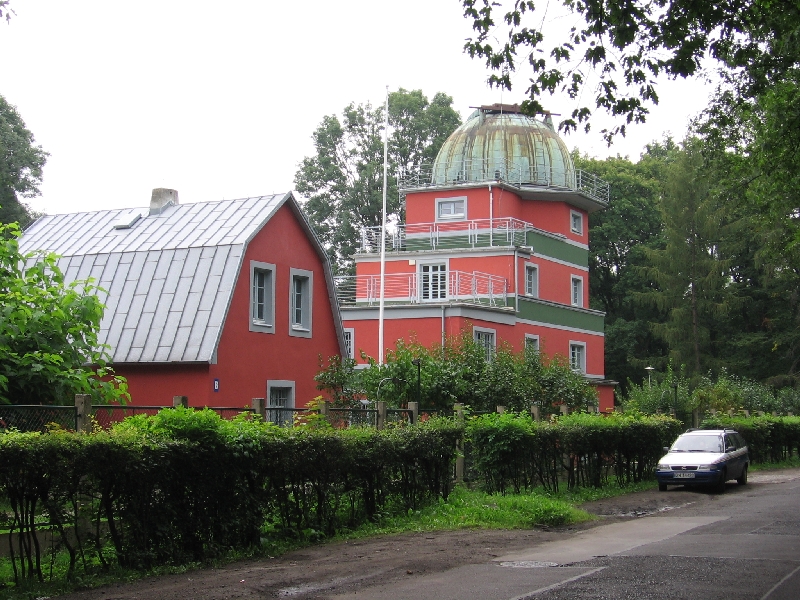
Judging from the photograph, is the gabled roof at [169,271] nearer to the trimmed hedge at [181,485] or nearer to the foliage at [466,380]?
the foliage at [466,380]

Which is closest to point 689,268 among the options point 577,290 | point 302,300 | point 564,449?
point 577,290

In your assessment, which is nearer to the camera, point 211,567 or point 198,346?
point 211,567

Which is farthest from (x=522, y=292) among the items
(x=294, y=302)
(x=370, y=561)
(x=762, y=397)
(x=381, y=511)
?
(x=370, y=561)

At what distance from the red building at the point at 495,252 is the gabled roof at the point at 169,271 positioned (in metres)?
12.5

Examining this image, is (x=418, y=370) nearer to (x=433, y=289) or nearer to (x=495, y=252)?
(x=495, y=252)

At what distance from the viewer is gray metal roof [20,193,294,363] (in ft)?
→ 82.6

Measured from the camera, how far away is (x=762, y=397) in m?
47.5

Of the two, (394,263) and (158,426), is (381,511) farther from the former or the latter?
(394,263)

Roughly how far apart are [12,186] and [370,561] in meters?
42.0

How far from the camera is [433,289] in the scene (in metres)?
45.7

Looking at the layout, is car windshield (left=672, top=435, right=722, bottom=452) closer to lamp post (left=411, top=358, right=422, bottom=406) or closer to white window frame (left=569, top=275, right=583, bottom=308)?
lamp post (left=411, top=358, right=422, bottom=406)

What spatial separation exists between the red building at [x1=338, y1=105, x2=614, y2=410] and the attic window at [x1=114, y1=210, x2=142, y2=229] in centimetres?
1215

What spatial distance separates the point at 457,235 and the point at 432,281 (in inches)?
133

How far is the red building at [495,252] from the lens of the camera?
137ft
